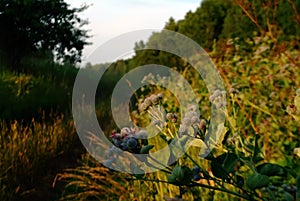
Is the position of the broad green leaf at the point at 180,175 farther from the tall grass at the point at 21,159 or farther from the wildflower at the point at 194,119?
the tall grass at the point at 21,159

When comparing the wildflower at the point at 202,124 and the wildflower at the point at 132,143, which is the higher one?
the wildflower at the point at 202,124

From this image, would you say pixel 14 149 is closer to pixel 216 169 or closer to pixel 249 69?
pixel 249 69

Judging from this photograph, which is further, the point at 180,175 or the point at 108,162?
the point at 108,162

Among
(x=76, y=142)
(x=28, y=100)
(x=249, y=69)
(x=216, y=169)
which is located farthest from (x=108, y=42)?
(x=28, y=100)

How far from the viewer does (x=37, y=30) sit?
409 inches

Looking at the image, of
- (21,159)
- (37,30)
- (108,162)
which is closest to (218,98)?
(108,162)

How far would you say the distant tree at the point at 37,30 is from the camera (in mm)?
9673

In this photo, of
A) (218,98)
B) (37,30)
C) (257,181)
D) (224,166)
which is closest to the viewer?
(257,181)

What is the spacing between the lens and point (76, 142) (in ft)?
16.9

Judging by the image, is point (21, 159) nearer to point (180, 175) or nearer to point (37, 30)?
point (180, 175)

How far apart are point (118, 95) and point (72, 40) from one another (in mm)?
3967

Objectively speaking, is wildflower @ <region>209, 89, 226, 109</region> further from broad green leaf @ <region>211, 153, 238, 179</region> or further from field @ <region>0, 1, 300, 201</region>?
broad green leaf @ <region>211, 153, 238, 179</region>

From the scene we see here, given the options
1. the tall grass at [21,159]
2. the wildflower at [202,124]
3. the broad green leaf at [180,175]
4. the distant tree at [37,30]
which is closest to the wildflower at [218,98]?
the wildflower at [202,124]

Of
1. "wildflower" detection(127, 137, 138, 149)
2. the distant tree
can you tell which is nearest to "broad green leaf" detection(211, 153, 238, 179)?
"wildflower" detection(127, 137, 138, 149)
